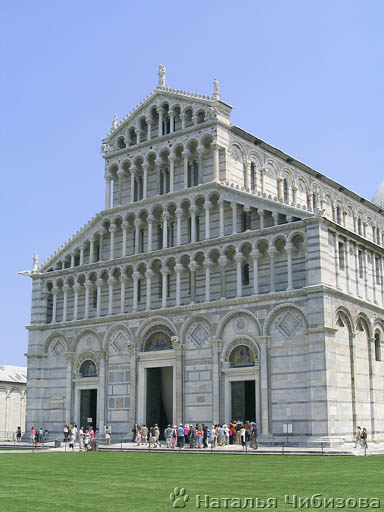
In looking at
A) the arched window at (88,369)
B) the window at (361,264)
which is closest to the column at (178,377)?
the arched window at (88,369)

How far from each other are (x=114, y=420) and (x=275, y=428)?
1083 centimetres

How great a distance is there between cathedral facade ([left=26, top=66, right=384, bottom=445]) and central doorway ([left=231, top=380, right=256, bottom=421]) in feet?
0.26

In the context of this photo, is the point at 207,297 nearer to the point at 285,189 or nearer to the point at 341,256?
the point at 341,256

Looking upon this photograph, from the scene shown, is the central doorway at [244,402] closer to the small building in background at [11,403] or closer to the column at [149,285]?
the column at [149,285]

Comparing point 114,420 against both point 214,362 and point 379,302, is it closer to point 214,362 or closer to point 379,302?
point 214,362

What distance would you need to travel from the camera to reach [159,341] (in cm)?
4006

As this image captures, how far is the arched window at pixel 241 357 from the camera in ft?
118

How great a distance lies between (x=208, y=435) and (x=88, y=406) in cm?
1040

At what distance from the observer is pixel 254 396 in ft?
118

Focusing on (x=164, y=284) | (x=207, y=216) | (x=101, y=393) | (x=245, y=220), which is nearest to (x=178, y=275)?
(x=164, y=284)

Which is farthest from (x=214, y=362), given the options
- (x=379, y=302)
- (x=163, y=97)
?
(x=163, y=97)

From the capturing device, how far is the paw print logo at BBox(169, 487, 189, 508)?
503 inches

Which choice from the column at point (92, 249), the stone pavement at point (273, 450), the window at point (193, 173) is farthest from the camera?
the column at point (92, 249)

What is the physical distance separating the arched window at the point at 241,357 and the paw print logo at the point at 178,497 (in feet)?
69.1
